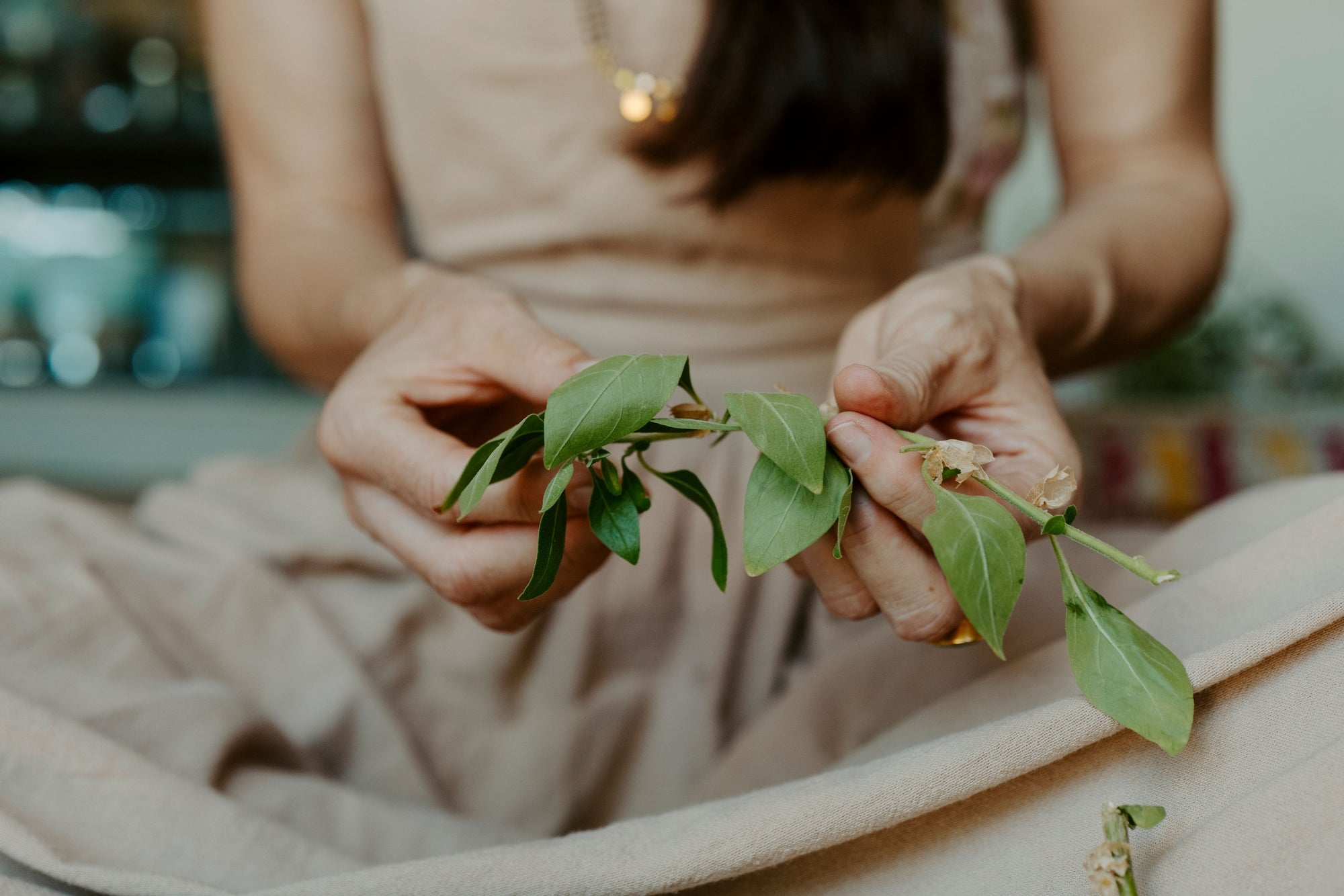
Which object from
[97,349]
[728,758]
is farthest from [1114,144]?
[97,349]

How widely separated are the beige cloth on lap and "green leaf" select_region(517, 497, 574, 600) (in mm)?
74

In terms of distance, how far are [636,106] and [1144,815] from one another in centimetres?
53

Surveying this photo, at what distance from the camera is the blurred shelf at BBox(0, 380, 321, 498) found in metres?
2.26

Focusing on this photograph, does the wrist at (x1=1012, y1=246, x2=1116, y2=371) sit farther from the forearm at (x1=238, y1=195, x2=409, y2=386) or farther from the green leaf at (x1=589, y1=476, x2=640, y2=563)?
the forearm at (x1=238, y1=195, x2=409, y2=386)

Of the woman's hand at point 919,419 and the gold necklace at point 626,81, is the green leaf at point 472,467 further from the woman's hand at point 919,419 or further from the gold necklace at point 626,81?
the gold necklace at point 626,81

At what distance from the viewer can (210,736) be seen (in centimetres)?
39

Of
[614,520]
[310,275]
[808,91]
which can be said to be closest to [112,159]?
[310,275]

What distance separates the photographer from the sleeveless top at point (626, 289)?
544 millimetres

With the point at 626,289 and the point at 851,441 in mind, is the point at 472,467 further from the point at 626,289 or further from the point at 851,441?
the point at 626,289

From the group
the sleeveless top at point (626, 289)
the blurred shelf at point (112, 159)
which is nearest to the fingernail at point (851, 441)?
the sleeveless top at point (626, 289)

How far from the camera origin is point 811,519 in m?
0.28

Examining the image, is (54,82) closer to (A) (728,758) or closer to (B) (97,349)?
(B) (97,349)

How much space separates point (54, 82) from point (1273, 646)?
2707 millimetres

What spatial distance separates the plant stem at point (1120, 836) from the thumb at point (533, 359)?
0.21 m
